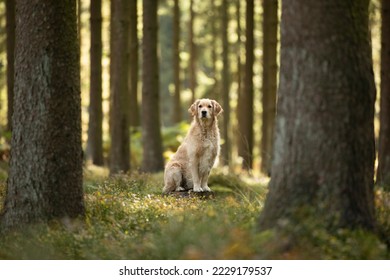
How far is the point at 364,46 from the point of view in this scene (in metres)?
6.79

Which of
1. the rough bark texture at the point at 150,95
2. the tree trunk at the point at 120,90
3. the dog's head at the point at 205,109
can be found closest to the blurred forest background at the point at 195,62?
the tree trunk at the point at 120,90

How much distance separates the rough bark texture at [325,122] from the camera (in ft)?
21.2

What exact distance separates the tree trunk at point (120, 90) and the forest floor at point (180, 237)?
750 cm

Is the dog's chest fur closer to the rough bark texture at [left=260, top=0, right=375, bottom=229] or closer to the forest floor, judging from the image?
the forest floor

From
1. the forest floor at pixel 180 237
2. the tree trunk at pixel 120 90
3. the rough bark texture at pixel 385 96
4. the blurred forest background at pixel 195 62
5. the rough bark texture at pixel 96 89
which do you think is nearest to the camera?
the forest floor at pixel 180 237

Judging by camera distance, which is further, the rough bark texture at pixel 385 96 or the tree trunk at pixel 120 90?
the tree trunk at pixel 120 90

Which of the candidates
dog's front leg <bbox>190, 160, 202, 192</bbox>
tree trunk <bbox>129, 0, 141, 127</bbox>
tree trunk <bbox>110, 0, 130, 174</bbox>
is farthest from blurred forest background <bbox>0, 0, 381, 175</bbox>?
dog's front leg <bbox>190, 160, 202, 192</bbox>

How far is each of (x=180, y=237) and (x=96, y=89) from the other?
13.2m

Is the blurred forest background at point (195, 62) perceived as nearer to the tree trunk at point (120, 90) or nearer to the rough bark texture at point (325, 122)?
the tree trunk at point (120, 90)

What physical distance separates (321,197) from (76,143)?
11.3 feet

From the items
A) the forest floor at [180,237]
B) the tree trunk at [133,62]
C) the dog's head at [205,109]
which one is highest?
the tree trunk at [133,62]

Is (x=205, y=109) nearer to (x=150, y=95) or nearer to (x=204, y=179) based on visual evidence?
(x=204, y=179)

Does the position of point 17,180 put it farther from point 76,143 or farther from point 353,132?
point 353,132

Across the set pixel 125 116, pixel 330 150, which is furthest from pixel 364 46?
pixel 125 116
